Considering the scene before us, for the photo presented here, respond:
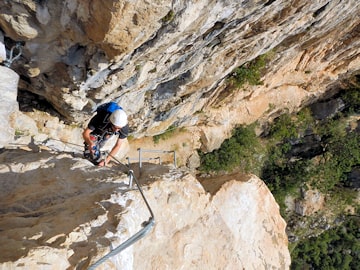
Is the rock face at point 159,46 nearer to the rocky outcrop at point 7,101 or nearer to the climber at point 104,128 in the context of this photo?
the rocky outcrop at point 7,101

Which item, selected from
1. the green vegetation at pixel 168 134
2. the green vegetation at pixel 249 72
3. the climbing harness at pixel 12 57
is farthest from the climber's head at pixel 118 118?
the green vegetation at pixel 168 134

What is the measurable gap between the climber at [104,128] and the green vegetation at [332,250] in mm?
13495

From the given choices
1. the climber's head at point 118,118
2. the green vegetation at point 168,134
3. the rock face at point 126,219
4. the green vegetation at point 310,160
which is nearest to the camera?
the rock face at point 126,219

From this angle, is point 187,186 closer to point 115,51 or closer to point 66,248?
point 66,248

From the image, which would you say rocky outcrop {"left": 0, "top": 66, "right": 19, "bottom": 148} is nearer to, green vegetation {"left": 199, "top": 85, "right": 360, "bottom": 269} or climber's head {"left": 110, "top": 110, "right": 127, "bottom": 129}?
climber's head {"left": 110, "top": 110, "right": 127, "bottom": 129}

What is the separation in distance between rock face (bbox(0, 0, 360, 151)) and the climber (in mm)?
622

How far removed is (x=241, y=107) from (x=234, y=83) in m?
2.67

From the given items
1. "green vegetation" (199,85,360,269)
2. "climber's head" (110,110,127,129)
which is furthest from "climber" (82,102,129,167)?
"green vegetation" (199,85,360,269)

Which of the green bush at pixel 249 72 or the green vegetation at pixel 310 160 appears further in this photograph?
the green vegetation at pixel 310 160

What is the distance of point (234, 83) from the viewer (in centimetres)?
1049

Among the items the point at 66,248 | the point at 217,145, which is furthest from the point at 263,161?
the point at 66,248

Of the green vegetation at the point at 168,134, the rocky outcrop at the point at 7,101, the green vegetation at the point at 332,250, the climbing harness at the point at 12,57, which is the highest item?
the green vegetation at the point at 168,134

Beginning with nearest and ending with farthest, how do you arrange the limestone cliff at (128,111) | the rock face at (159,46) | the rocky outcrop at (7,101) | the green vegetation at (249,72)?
the limestone cliff at (128,111) → the rock face at (159,46) → the rocky outcrop at (7,101) → the green vegetation at (249,72)

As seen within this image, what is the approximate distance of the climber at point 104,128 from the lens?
197 inches
